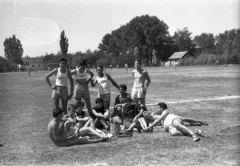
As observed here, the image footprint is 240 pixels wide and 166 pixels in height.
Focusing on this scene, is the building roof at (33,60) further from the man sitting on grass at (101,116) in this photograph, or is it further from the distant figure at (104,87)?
the man sitting on grass at (101,116)

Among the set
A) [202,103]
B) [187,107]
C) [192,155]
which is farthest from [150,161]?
[202,103]

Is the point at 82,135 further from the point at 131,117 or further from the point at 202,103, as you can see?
the point at 202,103

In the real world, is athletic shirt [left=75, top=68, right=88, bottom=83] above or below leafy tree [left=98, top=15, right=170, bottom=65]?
below

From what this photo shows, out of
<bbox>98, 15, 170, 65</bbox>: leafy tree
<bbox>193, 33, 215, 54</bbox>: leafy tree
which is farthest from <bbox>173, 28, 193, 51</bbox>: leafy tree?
<bbox>98, 15, 170, 65</bbox>: leafy tree

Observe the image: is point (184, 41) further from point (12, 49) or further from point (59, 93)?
point (59, 93)

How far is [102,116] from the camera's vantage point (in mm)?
7016

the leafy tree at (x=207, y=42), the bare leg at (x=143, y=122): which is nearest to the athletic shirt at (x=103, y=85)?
the bare leg at (x=143, y=122)

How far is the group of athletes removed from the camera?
5.75m

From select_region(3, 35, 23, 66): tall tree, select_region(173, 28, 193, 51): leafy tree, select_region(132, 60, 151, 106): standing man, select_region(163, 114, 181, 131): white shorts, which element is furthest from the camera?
select_region(3, 35, 23, 66): tall tree

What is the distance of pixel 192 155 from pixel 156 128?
2243 mm

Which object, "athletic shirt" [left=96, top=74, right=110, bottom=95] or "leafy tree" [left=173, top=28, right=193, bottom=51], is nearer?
"athletic shirt" [left=96, top=74, right=110, bottom=95]

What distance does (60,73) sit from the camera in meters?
7.16

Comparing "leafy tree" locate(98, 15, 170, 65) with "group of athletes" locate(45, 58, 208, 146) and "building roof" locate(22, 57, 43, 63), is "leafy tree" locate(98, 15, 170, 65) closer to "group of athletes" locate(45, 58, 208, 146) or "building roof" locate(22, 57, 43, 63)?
"building roof" locate(22, 57, 43, 63)

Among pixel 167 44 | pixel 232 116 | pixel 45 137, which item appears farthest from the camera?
pixel 167 44
